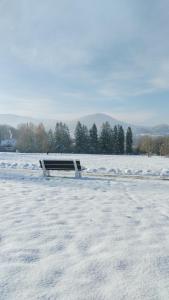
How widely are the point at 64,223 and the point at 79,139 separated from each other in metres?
67.4

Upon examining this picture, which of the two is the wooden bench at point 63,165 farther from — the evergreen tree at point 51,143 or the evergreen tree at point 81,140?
the evergreen tree at point 51,143

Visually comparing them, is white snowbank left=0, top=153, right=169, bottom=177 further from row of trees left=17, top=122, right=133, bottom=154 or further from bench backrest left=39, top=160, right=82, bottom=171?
row of trees left=17, top=122, right=133, bottom=154

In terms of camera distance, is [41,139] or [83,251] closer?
[83,251]

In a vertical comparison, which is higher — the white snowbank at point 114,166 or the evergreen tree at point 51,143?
the evergreen tree at point 51,143

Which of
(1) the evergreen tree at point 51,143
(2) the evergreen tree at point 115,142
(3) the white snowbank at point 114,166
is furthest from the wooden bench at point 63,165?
(2) the evergreen tree at point 115,142

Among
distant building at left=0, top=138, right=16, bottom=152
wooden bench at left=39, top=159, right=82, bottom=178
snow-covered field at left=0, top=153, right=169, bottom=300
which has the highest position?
distant building at left=0, top=138, right=16, bottom=152

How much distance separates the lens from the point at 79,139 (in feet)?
237

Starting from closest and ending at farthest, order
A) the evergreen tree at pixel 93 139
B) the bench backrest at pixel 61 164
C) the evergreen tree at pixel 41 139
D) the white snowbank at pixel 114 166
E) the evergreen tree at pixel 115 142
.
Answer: the bench backrest at pixel 61 164 < the white snowbank at pixel 114 166 < the evergreen tree at pixel 41 139 < the evergreen tree at pixel 93 139 < the evergreen tree at pixel 115 142

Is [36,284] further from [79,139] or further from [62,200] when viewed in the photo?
[79,139]

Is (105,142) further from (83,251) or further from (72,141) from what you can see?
(83,251)

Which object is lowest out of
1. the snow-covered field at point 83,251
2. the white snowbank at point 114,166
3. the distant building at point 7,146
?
the snow-covered field at point 83,251

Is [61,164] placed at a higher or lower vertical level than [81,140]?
lower

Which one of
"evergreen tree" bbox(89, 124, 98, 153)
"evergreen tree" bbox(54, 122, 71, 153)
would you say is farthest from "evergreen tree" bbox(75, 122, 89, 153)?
"evergreen tree" bbox(54, 122, 71, 153)

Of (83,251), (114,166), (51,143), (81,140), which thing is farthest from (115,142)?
(83,251)
